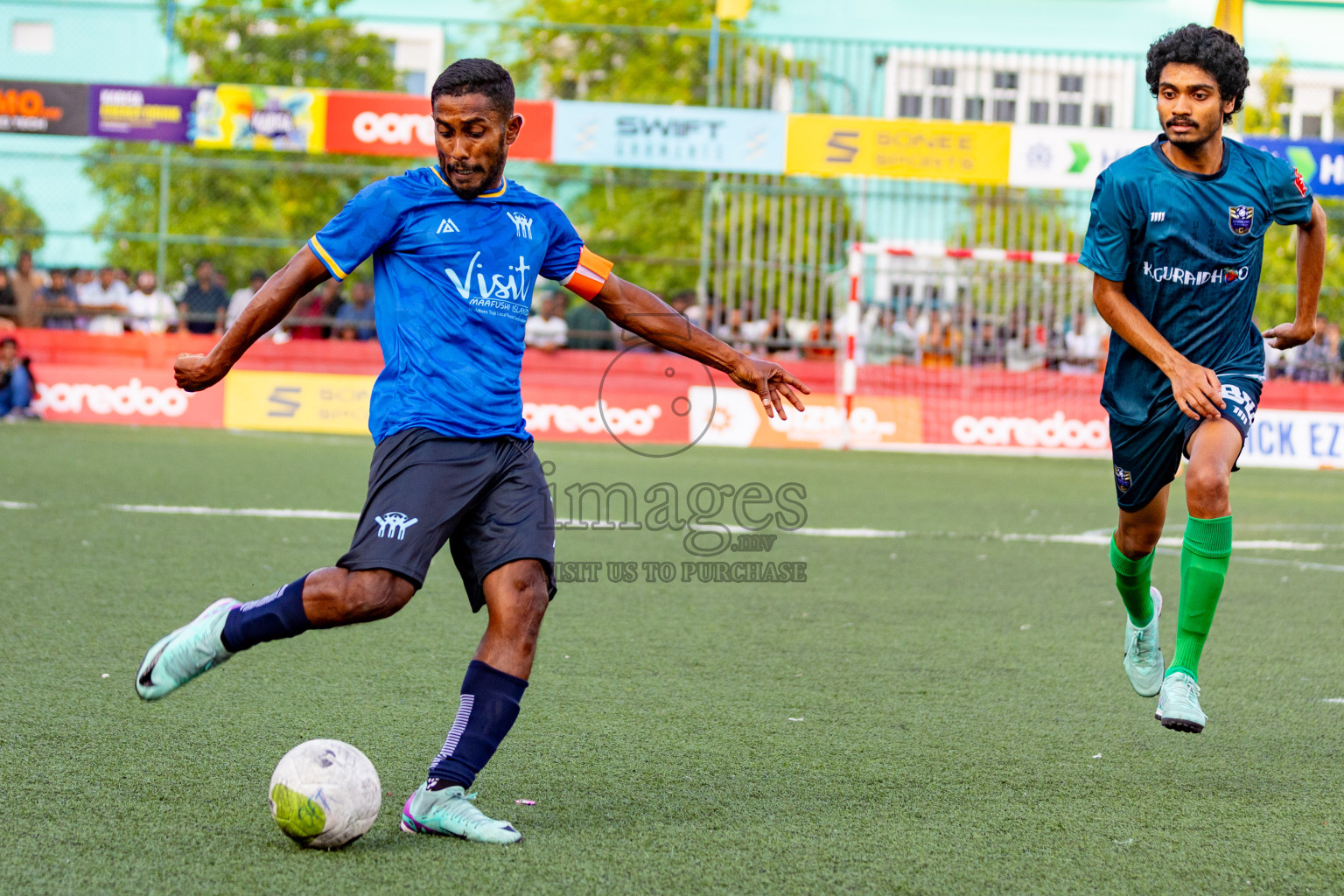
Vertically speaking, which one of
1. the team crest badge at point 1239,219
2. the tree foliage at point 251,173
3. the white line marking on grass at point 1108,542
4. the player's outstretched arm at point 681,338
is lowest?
the white line marking on grass at point 1108,542

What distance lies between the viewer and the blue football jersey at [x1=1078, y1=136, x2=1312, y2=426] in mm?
4344

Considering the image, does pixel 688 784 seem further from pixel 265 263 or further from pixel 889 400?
pixel 265 263

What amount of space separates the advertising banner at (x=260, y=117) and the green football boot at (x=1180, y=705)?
1636cm

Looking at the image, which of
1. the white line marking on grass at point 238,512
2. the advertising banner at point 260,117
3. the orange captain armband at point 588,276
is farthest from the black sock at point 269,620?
the advertising banner at point 260,117

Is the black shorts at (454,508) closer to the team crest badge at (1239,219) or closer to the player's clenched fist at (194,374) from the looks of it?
the player's clenched fist at (194,374)

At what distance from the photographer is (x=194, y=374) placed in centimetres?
356

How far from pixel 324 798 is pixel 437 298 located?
123 centimetres

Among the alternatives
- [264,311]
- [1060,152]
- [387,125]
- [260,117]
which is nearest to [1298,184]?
[264,311]

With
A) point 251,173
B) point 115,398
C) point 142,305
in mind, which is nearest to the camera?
point 115,398

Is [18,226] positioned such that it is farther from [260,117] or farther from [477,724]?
[477,724]

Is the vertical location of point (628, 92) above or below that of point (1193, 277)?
above

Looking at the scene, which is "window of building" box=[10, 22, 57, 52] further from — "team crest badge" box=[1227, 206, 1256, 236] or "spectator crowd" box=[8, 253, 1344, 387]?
"team crest badge" box=[1227, 206, 1256, 236]

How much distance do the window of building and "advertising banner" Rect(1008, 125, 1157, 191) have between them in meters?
13.3

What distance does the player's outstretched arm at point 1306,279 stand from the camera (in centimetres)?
464
